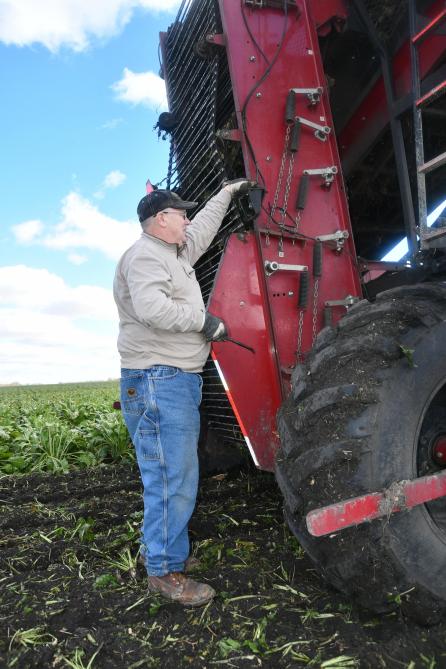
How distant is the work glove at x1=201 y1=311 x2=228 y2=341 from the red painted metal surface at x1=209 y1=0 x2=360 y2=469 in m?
0.19

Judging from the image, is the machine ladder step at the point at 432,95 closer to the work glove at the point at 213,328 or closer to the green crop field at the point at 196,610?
the work glove at the point at 213,328

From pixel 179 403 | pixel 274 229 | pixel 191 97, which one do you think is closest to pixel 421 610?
pixel 179 403

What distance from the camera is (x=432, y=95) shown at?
2859 mm

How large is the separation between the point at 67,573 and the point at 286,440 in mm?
1489

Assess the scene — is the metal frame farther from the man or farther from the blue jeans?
the blue jeans

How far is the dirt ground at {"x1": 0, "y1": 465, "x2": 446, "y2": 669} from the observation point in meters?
2.17

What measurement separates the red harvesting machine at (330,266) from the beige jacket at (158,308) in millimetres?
195

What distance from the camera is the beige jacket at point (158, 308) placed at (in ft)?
9.19

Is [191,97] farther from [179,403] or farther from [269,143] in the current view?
[179,403]

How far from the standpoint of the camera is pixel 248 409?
3094mm

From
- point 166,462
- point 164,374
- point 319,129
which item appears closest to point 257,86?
point 319,129

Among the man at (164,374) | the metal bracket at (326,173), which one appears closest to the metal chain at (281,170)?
the metal bracket at (326,173)

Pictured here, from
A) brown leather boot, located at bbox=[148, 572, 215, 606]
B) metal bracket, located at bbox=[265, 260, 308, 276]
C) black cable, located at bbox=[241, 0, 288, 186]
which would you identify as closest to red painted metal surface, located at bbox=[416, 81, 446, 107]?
black cable, located at bbox=[241, 0, 288, 186]

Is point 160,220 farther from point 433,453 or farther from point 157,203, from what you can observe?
point 433,453
